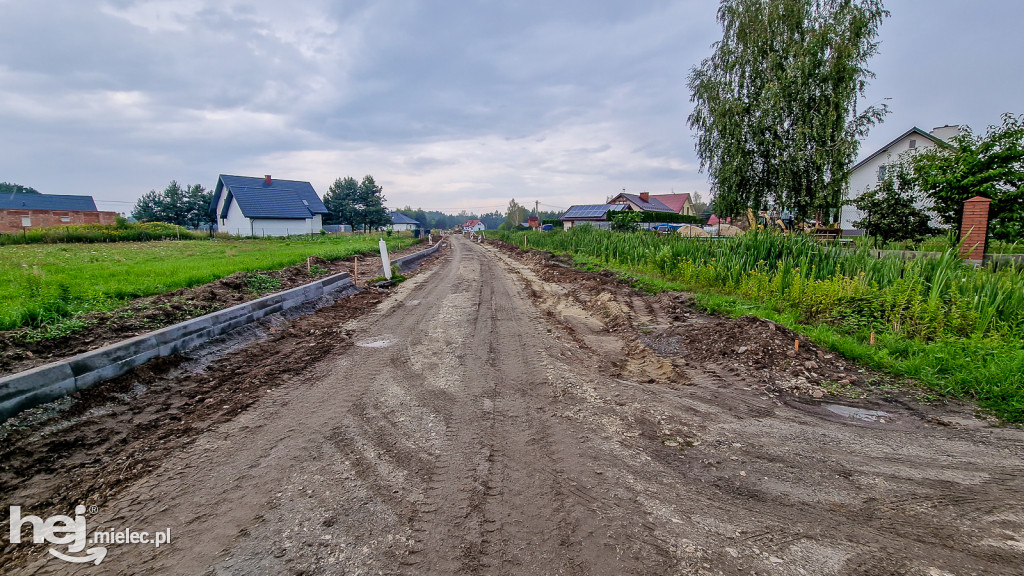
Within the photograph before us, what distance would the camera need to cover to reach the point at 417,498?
245 cm

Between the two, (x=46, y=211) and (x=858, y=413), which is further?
(x=46, y=211)

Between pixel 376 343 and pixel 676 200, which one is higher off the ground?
pixel 676 200

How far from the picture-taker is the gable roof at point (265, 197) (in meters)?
37.3

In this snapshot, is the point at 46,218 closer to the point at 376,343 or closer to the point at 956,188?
the point at 376,343

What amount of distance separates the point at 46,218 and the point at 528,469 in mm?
71512

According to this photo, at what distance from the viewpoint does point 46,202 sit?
50.9 metres

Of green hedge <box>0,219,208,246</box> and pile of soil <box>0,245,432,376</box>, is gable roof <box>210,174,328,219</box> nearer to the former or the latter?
green hedge <box>0,219,208,246</box>

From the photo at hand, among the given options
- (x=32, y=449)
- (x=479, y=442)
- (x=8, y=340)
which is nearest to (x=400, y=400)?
(x=479, y=442)

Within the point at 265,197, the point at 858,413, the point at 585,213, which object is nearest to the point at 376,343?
the point at 858,413

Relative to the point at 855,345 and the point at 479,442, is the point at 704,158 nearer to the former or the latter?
the point at 855,345

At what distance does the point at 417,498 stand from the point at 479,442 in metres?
0.74

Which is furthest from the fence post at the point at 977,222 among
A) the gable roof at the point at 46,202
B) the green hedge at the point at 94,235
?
the gable roof at the point at 46,202

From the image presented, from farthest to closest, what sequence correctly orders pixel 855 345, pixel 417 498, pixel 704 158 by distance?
1. pixel 704 158
2. pixel 855 345
3. pixel 417 498

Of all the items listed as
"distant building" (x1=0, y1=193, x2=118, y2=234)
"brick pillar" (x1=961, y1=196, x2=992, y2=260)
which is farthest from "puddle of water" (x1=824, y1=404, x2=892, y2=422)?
"distant building" (x1=0, y1=193, x2=118, y2=234)
